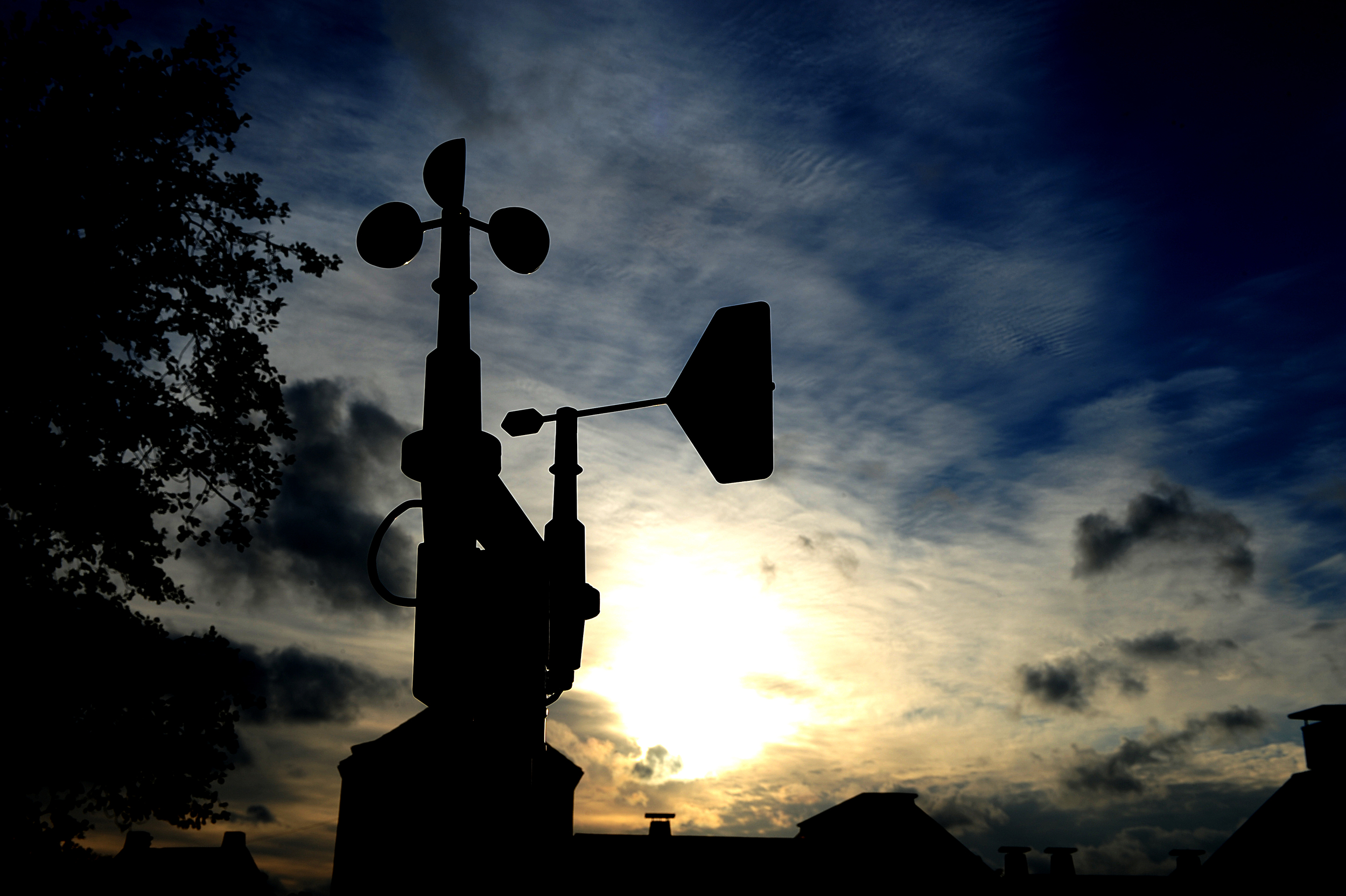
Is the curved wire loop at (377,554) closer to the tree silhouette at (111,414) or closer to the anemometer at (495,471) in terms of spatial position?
the anemometer at (495,471)

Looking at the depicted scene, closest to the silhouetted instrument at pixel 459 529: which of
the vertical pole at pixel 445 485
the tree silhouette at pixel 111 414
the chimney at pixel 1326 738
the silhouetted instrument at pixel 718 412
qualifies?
the vertical pole at pixel 445 485

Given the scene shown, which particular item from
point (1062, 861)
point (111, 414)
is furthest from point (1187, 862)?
point (111, 414)

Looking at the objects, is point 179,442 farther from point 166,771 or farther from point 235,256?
point 166,771

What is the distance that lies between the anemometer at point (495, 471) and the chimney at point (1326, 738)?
1551 inches

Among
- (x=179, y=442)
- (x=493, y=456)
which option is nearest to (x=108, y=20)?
(x=179, y=442)

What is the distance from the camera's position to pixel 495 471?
2699 millimetres

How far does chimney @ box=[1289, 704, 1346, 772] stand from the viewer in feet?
107

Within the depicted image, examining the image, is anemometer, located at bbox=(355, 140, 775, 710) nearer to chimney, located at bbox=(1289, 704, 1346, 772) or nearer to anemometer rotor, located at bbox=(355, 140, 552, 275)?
anemometer rotor, located at bbox=(355, 140, 552, 275)

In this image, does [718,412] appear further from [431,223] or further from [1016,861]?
[1016,861]

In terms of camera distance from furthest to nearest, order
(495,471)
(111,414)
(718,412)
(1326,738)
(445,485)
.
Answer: (1326,738) → (111,414) → (718,412) → (495,471) → (445,485)

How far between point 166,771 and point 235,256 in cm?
796

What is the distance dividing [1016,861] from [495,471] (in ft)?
140

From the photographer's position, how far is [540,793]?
260 cm

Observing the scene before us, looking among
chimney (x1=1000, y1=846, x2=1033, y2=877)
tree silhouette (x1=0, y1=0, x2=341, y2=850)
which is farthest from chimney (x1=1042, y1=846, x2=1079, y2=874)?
tree silhouette (x1=0, y1=0, x2=341, y2=850)
